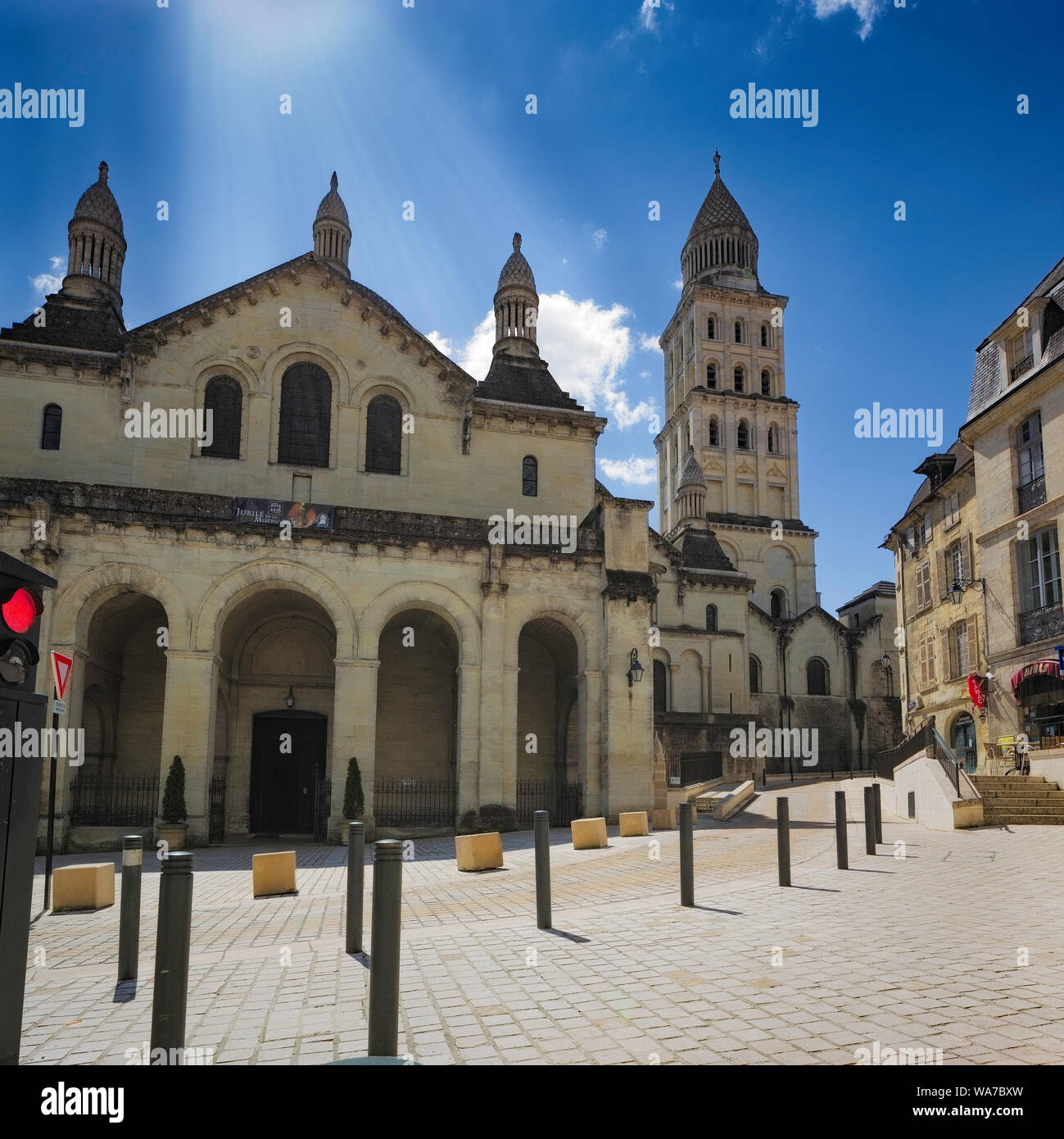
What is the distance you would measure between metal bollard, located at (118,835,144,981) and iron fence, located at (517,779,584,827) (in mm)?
17102

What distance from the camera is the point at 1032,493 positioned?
989 inches

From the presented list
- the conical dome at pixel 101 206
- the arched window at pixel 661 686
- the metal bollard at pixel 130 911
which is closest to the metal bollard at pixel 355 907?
the metal bollard at pixel 130 911

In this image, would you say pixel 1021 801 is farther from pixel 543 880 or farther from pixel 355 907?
pixel 355 907

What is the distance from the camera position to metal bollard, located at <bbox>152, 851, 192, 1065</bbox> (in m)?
4.44

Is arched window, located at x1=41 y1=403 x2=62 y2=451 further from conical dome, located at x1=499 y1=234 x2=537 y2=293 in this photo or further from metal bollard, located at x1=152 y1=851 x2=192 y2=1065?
metal bollard, located at x1=152 y1=851 x2=192 y2=1065

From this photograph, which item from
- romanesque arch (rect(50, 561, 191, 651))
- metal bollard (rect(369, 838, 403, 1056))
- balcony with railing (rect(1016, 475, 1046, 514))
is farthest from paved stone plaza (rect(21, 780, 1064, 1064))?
balcony with railing (rect(1016, 475, 1046, 514))

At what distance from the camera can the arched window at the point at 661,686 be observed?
4412 cm

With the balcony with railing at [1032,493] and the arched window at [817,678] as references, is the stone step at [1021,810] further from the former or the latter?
the arched window at [817,678]

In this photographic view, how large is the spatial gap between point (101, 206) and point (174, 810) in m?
21.5

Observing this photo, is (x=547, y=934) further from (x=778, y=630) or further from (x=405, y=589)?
(x=778, y=630)

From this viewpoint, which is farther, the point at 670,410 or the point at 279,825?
the point at 670,410

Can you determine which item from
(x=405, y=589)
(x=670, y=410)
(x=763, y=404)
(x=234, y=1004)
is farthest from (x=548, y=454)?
(x=670, y=410)

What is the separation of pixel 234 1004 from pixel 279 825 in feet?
69.2

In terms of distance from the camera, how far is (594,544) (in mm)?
25312
